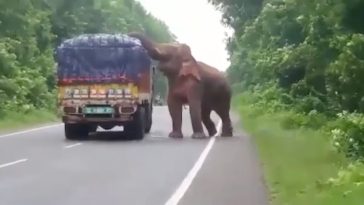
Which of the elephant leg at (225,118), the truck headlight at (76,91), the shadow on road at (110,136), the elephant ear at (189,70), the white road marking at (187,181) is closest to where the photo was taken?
the white road marking at (187,181)

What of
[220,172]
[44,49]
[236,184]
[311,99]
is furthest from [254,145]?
[44,49]

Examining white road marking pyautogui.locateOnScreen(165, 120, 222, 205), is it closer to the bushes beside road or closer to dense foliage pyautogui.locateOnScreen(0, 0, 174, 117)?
the bushes beside road

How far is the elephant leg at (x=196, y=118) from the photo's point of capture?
32438 millimetres

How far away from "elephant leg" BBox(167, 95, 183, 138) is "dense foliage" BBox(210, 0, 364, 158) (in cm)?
418

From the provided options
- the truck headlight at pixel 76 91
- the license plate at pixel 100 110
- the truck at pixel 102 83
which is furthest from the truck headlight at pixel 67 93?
the license plate at pixel 100 110

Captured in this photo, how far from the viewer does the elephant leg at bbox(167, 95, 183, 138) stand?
3238 cm

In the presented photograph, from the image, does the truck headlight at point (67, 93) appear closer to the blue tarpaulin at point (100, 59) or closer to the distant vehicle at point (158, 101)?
the blue tarpaulin at point (100, 59)

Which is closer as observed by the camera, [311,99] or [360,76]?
[360,76]

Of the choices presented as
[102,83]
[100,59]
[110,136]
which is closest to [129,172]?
[102,83]

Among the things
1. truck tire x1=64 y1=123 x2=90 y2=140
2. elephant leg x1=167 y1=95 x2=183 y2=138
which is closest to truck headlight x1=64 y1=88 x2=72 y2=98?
truck tire x1=64 y1=123 x2=90 y2=140

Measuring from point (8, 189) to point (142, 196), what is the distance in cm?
223

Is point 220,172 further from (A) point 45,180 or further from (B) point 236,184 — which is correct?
(A) point 45,180

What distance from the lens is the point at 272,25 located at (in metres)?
41.4

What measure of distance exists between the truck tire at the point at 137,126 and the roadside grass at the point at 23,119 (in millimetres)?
6386
